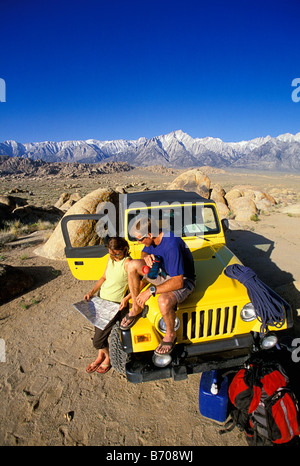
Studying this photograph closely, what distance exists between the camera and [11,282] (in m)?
5.26

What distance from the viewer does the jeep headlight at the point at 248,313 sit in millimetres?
2640

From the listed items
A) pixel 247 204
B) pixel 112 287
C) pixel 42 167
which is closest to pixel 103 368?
pixel 112 287

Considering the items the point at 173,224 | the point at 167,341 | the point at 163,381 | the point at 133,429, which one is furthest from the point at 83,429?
the point at 173,224

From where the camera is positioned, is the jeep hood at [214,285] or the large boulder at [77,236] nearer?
the jeep hood at [214,285]

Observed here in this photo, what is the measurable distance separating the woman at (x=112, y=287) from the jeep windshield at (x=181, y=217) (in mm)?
809

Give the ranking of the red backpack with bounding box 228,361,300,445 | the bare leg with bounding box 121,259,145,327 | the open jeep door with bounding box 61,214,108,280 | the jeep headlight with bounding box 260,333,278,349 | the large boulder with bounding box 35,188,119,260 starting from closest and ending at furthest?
the red backpack with bounding box 228,361,300,445
the jeep headlight with bounding box 260,333,278,349
the bare leg with bounding box 121,259,145,327
the open jeep door with bounding box 61,214,108,280
the large boulder with bounding box 35,188,119,260

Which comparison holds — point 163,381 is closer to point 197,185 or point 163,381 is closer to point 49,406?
point 49,406

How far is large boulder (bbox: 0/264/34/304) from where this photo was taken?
5.09 m

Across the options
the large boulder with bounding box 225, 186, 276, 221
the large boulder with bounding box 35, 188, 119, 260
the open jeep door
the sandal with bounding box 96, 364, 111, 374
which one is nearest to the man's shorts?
the open jeep door

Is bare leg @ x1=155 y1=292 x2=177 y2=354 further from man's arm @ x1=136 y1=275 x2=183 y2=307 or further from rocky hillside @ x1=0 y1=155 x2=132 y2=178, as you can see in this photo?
rocky hillside @ x1=0 y1=155 x2=132 y2=178

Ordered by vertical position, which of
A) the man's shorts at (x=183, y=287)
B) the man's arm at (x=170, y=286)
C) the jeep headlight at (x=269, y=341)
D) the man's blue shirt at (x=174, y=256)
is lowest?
the jeep headlight at (x=269, y=341)

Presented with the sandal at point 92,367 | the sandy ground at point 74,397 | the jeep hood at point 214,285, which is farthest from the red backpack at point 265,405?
the sandal at point 92,367

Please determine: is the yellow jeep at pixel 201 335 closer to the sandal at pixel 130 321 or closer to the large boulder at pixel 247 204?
the sandal at pixel 130 321

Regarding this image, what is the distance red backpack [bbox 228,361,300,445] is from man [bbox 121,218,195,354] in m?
0.82
